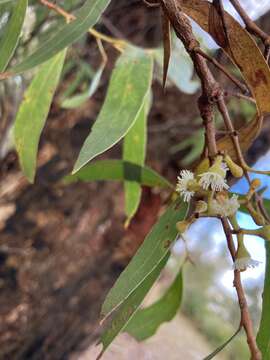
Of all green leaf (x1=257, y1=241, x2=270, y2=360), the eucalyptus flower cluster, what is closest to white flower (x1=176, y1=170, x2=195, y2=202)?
the eucalyptus flower cluster

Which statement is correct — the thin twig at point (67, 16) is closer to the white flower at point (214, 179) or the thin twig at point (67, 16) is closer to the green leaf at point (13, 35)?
the green leaf at point (13, 35)

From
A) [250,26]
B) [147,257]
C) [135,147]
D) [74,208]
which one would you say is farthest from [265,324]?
[74,208]

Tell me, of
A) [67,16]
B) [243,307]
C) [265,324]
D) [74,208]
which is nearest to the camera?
[243,307]

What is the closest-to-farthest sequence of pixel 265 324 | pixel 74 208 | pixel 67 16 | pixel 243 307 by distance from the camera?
pixel 243 307 → pixel 265 324 → pixel 67 16 → pixel 74 208

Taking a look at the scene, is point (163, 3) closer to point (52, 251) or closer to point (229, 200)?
point (229, 200)

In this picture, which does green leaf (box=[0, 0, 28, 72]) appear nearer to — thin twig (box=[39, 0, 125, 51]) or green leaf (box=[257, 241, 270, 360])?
thin twig (box=[39, 0, 125, 51])

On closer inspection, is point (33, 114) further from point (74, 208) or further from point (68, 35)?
point (74, 208)
